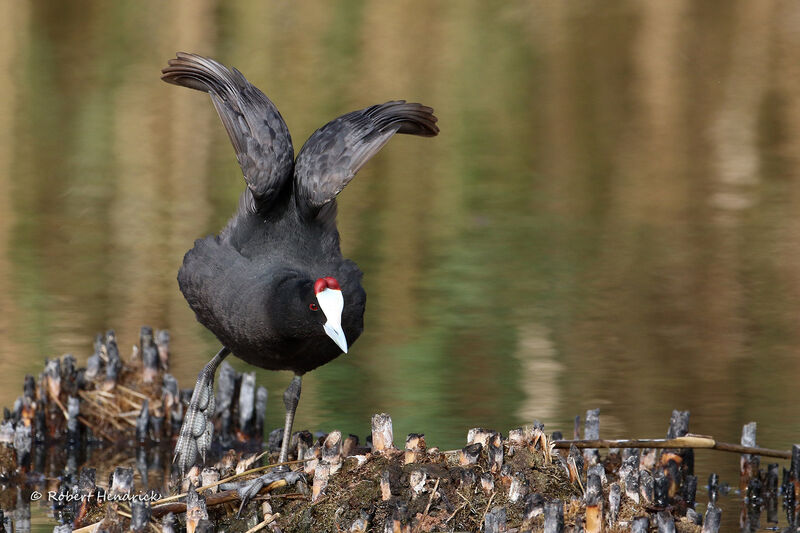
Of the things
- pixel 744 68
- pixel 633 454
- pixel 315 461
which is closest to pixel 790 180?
pixel 744 68

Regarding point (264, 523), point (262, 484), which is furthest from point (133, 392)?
point (264, 523)

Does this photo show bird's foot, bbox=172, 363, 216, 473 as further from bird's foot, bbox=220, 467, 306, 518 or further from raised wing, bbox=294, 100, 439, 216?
bird's foot, bbox=220, 467, 306, 518

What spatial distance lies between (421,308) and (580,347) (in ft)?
4.74

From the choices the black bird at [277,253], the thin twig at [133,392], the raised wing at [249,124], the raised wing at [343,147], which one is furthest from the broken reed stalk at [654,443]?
the thin twig at [133,392]

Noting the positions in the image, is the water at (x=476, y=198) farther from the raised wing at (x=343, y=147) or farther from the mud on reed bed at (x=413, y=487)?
the raised wing at (x=343, y=147)

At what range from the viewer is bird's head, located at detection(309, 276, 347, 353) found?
18.0ft

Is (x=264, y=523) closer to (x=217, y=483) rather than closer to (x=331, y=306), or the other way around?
(x=217, y=483)

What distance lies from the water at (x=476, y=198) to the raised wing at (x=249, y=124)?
1684mm

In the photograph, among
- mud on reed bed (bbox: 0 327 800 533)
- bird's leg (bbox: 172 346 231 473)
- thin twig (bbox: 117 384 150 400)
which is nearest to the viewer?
mud on reed bed (bbox: 0 327 800 533)

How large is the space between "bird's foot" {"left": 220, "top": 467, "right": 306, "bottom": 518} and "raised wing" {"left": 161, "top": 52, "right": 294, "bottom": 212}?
156 centimetres

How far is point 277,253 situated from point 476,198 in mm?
7956

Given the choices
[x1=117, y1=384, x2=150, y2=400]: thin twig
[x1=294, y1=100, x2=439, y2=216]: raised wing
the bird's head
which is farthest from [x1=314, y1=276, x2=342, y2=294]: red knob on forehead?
[x1=117, y1=384, x2=150, y2=400]: thin twig

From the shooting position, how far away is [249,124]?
6.53 meters

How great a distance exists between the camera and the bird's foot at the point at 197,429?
6.70m
